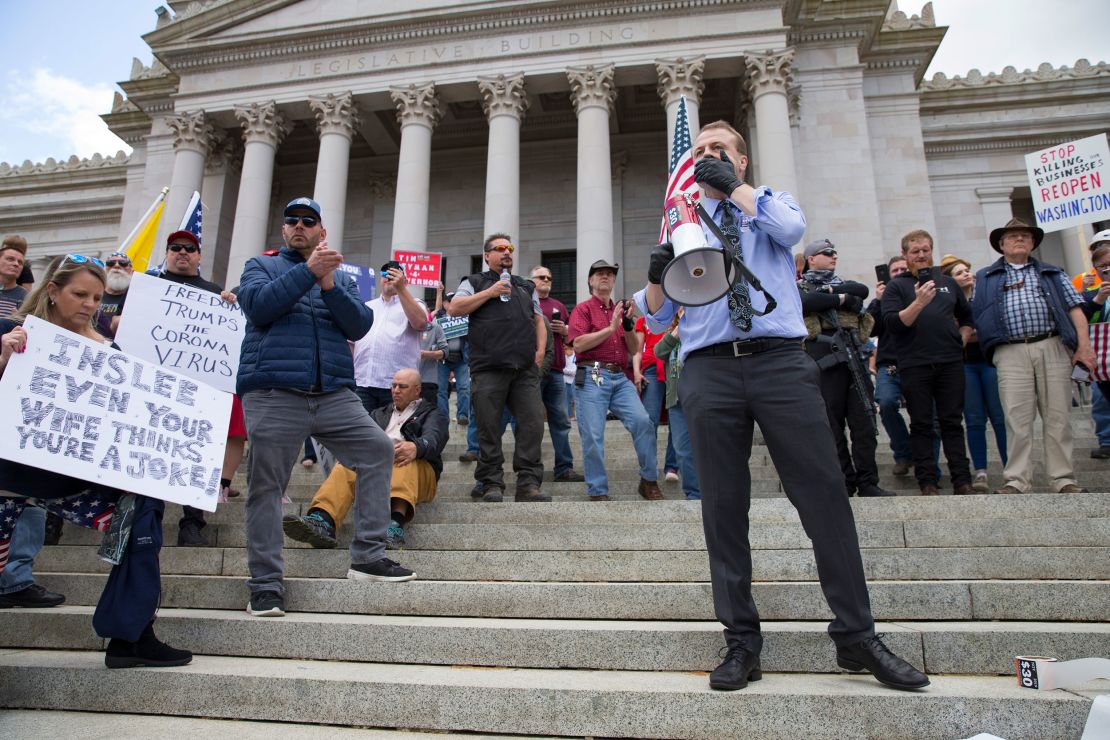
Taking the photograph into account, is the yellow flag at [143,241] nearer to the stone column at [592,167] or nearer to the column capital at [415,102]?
the stone column at [592,167]

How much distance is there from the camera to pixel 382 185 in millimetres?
25250

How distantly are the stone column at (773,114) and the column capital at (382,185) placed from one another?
41.2 feet

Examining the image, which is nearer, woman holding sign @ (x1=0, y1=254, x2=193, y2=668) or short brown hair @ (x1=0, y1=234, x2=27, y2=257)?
woman holding sign @ (x1=0, y1=254, x2=193, y2=668)

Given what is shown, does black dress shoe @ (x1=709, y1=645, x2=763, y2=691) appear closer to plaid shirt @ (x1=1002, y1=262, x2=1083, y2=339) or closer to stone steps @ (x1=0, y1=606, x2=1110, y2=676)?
stone steps @ (x1=0, y1=606, x2=1110, y2=676)

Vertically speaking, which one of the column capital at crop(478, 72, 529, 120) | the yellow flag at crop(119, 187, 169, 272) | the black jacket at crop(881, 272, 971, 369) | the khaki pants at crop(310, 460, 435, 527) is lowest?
the khaki pants at crop(310, 460, 435, 527)

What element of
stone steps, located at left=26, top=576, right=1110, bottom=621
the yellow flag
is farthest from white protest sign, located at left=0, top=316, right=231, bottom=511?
the yellow flag

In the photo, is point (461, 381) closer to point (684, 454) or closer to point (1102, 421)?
point (684, 454)

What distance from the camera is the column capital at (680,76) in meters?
18.9

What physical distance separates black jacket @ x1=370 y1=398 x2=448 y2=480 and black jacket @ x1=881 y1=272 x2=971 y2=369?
14.3ft

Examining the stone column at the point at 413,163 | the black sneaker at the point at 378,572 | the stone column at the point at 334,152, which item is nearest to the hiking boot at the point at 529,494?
the black sneaker at the point at 378,572

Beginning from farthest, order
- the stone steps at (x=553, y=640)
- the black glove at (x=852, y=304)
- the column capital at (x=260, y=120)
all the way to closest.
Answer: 1. the column capital at (x=260, y=120)
2. the black glove at (x=852, y=304)
3. the stone steps at (x=553, y=640)

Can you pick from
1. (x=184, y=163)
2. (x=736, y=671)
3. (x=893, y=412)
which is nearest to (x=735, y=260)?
(x=736, y=671)

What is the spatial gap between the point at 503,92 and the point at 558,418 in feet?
48.1

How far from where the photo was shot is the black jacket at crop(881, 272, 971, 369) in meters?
6.56
